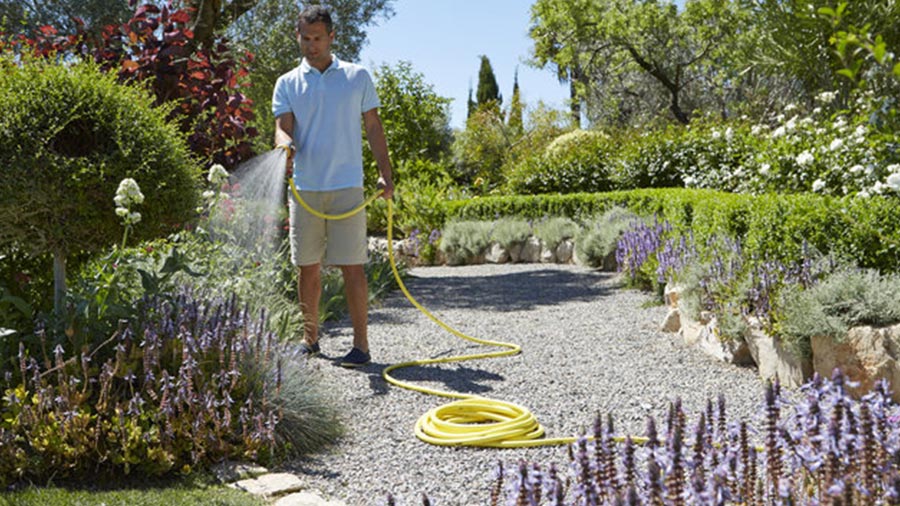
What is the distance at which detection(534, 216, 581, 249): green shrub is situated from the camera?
37.1ft

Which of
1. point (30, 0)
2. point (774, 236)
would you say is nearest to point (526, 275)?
point (774, 236)

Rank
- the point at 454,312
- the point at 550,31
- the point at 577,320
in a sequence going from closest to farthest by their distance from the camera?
the point at 577,320, the point at 454,312, the point at 550,31

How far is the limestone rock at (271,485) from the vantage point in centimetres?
281

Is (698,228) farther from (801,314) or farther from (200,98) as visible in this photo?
(200,98)

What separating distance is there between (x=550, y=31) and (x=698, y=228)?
16270mm

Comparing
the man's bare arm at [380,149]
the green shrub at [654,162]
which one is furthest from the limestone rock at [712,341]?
the green shrub at [654,162]

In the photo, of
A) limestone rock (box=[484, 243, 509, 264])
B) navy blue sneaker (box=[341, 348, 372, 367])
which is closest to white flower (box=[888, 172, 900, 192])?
navy blue sneaker (box=[341, 348, 372, 367])

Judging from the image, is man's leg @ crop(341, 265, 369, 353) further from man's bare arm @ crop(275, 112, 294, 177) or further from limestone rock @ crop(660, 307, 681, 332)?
limestone rock @ crop(660, 307, 681, 332)

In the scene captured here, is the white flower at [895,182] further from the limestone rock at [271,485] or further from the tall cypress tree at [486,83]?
the tall cypress tree at [486,83]

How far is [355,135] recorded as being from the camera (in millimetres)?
4504

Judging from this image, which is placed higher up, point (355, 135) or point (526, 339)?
point (355, 135)

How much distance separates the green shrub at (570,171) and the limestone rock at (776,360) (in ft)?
31.8

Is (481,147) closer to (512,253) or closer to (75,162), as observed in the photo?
(512,253)

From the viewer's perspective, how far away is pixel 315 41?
4.38 m
